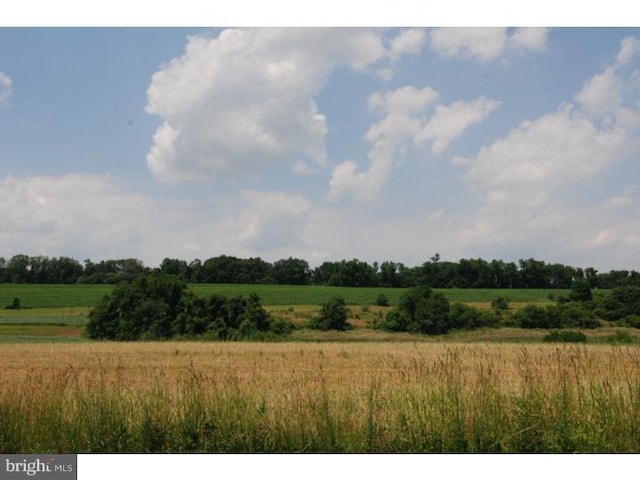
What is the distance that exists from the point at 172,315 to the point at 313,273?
1942 inches

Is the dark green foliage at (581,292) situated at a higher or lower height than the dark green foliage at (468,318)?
higher

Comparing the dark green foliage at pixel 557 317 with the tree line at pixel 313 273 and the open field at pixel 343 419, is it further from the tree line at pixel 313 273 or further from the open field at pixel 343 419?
the open field at pixel 343 419

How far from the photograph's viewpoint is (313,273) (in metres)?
103

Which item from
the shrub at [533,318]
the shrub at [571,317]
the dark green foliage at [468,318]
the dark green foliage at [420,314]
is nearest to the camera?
the shrub at [571,317]

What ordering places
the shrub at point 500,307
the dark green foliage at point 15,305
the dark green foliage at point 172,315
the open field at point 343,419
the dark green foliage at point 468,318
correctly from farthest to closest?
the dark green foliage at point 15,305
the shrub at point 500,307
the dark green foliage at point 468,318
the dark green foliage at point 172,315
the open field at point 343,419

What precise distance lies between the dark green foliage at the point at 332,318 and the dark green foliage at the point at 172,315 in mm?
5875

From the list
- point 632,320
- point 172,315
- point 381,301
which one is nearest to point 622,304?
point 632,320

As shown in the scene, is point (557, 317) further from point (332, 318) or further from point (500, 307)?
point (332, 318)

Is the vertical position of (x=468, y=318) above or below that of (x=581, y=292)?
below

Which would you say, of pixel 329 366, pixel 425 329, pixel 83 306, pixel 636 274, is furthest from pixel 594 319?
pixel 83 306

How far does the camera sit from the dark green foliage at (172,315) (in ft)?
178

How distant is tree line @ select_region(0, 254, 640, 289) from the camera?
9175 cm

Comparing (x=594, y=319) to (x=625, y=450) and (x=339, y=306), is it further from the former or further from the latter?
(x=625, y=450)

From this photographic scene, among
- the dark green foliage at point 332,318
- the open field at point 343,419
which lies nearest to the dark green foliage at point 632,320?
the dark green foliage at point 332,318
